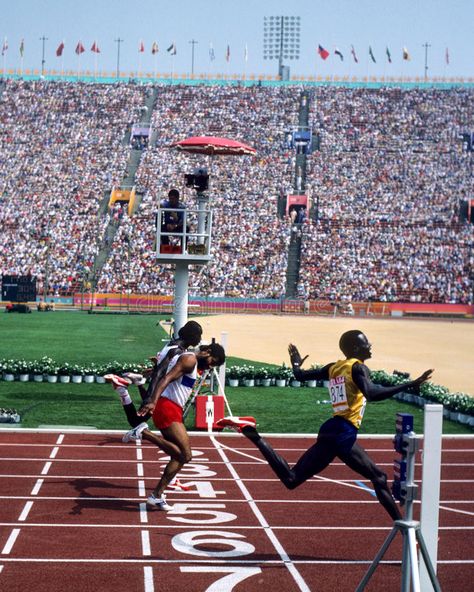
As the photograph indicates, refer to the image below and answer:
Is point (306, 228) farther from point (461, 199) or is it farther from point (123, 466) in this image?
point (123, 466)

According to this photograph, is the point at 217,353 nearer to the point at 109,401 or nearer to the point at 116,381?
the point at 116,381

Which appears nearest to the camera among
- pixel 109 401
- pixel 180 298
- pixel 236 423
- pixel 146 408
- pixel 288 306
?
pixel 236 423

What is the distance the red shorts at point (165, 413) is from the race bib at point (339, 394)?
239cm

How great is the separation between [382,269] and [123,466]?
52.1 meters

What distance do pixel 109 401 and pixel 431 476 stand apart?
49.7 feet

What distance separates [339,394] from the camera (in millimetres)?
9211

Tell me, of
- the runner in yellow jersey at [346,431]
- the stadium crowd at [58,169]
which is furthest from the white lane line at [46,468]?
the stadium crowd at [58,169]

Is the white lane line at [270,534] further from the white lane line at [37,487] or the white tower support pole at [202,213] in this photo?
the white tower support pole at [202,213]

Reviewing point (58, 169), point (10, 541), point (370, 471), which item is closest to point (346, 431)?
point (370, 471)

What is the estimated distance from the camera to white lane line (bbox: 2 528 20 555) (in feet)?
30.4

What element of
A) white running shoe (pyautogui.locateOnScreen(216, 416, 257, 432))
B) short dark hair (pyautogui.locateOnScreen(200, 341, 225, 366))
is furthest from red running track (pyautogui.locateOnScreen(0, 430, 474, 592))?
short dark hair (pyautogui.locateOnScreen(200, 341, 225, 366))

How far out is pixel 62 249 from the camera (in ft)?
216

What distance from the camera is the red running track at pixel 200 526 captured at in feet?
28.4

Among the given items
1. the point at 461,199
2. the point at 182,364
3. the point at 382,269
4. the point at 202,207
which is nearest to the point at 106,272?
the point at 382,269
